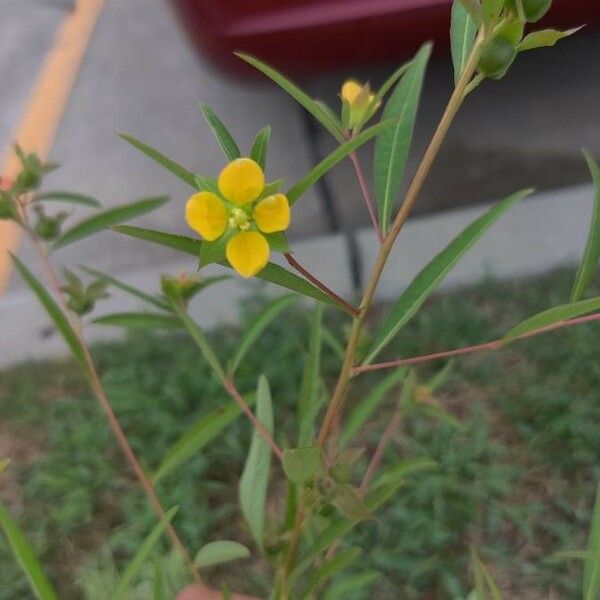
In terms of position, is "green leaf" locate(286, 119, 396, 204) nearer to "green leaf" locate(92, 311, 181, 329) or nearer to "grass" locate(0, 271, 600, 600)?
"green leaf" locate(92, 311, 181, 329)

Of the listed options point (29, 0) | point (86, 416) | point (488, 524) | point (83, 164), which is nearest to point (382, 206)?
point (488, 524)

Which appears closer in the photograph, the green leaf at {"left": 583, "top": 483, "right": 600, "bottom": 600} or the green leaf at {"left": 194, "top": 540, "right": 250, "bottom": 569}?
the green leaf at {"left": 583, "top": 483, "right": 600, "bottom": 600}

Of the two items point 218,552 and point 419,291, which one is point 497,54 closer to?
point 419,291

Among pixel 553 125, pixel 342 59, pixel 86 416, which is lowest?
pixel 86 416

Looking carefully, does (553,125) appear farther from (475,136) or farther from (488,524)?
(488,524)

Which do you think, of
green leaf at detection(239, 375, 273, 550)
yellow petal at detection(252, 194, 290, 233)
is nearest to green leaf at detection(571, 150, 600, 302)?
yellow petal at detection(252, 194, 290, 233)

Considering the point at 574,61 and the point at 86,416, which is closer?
the point at 86,416
